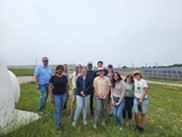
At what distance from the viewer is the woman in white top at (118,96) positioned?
4996 mm

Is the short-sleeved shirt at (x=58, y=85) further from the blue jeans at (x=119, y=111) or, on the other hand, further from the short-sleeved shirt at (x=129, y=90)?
the short-sleeved shirt at (x=129, y=90)

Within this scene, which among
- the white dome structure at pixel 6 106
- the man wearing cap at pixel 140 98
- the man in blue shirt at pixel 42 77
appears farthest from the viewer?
the man in blue shirt at pixel 42 77

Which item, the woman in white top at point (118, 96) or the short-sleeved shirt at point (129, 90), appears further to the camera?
the short-sleeved shirt at point (129, 90)

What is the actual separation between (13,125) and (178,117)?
5452 millimetres

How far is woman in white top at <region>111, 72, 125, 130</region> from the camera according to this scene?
5.00 metres

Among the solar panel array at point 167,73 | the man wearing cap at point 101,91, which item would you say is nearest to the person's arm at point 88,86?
the man wearing cap at point 101,91

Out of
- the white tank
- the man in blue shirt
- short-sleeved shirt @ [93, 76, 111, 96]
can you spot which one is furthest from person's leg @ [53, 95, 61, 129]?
the man in blue shirt

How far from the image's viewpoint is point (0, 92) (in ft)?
13.5

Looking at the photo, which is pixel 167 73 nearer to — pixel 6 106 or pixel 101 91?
pixel 101 91

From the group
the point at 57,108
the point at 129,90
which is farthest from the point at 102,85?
the point at 57,108

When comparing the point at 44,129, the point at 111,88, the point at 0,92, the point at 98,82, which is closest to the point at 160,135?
the point at 111,88

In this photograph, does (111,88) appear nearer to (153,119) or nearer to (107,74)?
(107,74)

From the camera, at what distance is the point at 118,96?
5.11m

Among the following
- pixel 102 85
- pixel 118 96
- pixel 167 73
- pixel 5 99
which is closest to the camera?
pixel 5 99
